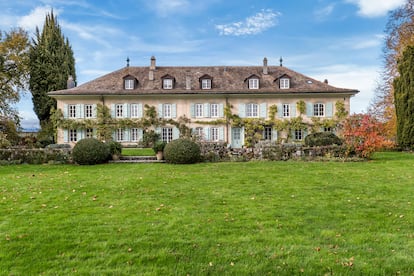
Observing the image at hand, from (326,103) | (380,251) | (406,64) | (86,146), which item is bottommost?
(380,251)

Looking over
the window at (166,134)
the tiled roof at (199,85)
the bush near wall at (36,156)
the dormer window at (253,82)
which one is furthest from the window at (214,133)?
the bush near wall at (36,156)

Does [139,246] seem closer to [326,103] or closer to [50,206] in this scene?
[50,206]

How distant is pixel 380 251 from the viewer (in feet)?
13.5

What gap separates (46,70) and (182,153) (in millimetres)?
24526

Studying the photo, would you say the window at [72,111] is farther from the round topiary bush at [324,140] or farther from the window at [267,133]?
the round topiary bush at [324,140]

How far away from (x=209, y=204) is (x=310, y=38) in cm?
950

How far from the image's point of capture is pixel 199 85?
91.1 feet

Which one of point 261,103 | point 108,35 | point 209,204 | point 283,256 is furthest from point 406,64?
point 283,256

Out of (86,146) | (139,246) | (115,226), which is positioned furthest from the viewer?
(86,146)

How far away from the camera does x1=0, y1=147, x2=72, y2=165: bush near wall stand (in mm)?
16531

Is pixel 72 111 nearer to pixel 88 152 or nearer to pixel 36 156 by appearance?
pixel 36 156

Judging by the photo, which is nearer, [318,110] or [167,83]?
[318,110]

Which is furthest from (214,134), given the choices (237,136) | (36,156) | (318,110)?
(36,156)

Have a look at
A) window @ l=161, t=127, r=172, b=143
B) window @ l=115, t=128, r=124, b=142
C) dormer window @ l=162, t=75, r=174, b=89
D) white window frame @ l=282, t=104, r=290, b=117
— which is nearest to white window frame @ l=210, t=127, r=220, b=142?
window @ l=161, t=127, r=172, b=143
